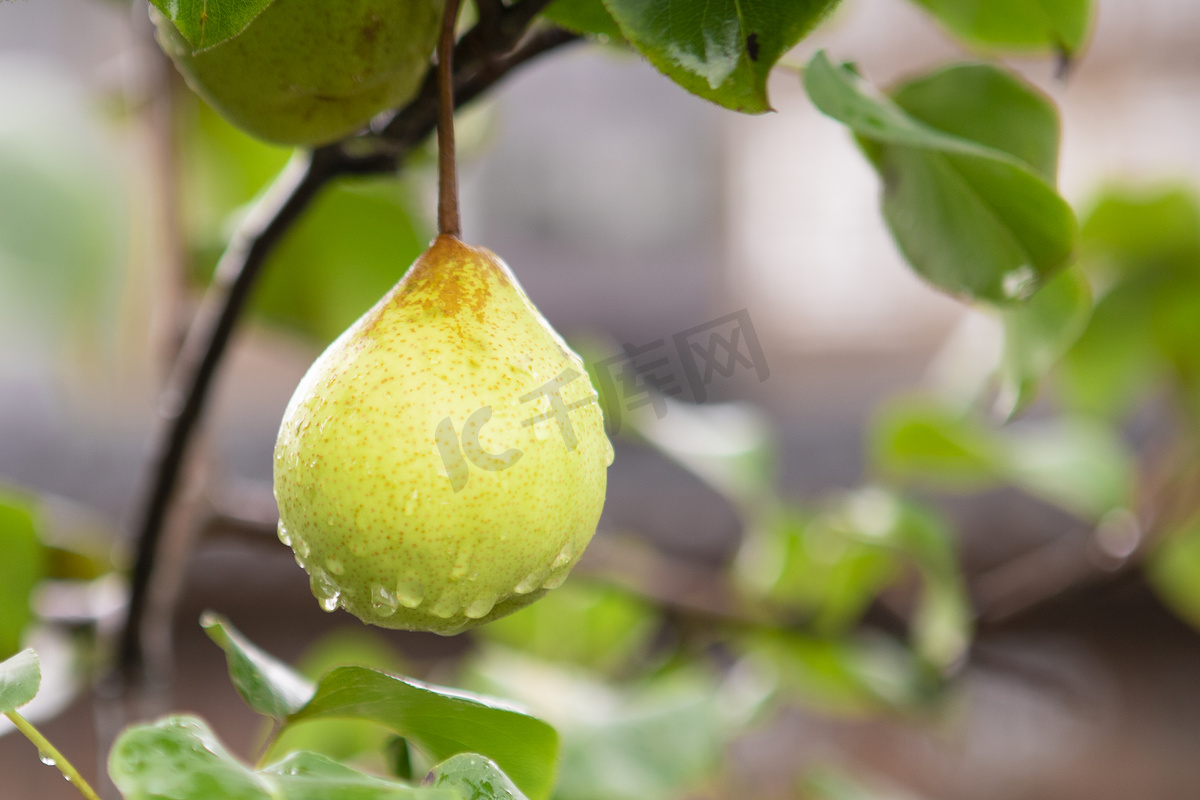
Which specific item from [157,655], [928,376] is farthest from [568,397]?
[928,376]

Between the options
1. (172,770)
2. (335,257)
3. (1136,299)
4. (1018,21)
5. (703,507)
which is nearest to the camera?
(172,770)

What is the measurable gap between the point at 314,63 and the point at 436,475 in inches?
3.0

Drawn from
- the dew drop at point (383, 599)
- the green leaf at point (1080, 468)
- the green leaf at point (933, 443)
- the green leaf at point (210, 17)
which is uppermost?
the green leaf at point (210, 17)

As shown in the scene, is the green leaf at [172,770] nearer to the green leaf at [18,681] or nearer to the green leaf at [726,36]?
the green leaf at [18,681]

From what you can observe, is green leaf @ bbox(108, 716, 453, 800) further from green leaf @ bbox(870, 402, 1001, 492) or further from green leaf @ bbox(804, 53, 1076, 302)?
green leaf @ bbox(870, 402, 1001, 492)

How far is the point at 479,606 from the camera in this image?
0.15 metres

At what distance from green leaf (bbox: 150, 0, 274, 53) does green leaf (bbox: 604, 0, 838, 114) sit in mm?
59

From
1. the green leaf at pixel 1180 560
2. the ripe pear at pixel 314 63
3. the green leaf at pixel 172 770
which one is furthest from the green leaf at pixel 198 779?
the green leaf at pixel 1180 560

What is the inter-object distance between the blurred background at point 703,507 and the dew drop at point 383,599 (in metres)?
0.12

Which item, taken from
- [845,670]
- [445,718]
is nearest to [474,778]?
[445,718]

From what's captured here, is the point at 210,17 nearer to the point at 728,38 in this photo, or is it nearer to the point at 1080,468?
the point at 728,38

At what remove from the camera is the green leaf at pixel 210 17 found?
0.14m

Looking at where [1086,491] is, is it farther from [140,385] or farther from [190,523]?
[140,385]

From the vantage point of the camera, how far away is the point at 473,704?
18 cm
